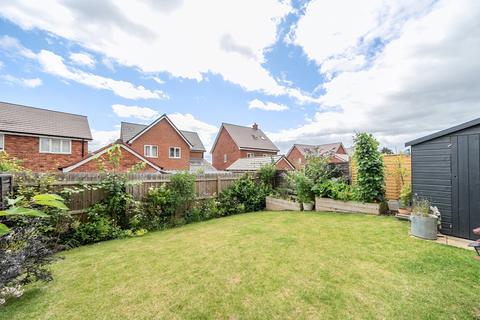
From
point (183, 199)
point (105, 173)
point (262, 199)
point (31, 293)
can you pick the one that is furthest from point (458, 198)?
point (105, 173)

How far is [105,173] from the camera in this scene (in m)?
6.27

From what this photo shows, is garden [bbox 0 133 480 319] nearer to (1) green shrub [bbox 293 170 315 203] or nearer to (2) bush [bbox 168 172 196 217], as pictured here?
(2) bush [bbox 168 172 196 217]

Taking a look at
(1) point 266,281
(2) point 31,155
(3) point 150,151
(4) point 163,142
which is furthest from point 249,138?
(1) point 266,281

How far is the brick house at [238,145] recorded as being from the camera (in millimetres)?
28241

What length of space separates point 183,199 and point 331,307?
5.79 m

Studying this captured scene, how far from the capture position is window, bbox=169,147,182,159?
21380mm

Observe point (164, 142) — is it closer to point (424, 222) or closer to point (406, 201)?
point (406, 201)

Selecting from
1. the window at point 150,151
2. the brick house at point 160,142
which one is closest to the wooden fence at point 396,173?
the brick house at point 160,142

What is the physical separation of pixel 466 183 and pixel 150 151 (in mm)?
21081

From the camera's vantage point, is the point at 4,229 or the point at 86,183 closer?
the point at 4,229

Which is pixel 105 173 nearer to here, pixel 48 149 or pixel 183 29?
pixel 183 29

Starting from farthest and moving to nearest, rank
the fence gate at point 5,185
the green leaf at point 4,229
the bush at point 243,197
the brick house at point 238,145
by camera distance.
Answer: the brick house at point 238,145 < the bush at point 243,197 < the fence gate at point 5,185 < the green leaf at point 4,229

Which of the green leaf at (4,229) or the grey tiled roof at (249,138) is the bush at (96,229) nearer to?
the green leaf at (4,229)

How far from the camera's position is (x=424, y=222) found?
14.8 ft
